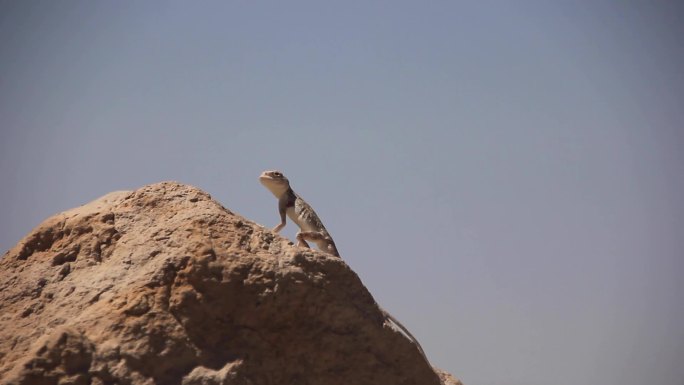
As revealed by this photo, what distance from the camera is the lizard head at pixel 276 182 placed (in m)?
8.84

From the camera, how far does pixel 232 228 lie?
492 cm

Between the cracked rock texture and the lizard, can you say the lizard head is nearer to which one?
the lizard

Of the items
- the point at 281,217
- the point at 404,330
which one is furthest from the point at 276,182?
the point at 404,330

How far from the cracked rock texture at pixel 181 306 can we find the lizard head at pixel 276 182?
3525 millimetres

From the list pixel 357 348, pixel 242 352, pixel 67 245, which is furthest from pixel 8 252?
pixel 357 348

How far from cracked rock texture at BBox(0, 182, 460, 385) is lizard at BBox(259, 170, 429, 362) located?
3.06 metres

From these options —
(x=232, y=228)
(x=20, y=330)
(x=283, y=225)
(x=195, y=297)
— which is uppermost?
(x=283, y=225)

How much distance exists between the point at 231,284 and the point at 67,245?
133 cm

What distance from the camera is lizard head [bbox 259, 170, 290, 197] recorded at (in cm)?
884

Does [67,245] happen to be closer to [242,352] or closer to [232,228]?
[232,228]

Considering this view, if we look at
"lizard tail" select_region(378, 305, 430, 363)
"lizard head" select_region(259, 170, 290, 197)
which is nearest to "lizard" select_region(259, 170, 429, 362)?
"lizard head" select_region(259, 170, 290, 197)

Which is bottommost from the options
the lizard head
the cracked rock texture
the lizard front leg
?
the cracked rock texture

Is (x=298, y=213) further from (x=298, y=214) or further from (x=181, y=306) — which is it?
(x=181, y=306)

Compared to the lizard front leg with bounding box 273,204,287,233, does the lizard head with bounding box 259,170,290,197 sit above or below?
above
